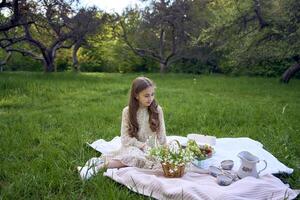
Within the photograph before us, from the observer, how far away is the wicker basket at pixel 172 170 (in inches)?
137

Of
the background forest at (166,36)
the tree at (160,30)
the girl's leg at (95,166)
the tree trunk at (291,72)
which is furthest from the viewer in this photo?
the tree at (160,30)

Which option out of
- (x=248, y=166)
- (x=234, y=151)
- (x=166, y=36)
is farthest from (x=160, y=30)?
(x=248, y=166)

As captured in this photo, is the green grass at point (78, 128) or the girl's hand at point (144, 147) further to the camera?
the girl's hand at point (144, 147)

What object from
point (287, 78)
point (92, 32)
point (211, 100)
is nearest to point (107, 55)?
point (92, 32)

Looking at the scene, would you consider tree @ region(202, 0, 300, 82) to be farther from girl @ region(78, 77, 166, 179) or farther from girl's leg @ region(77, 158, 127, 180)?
girl's leg @ region(77, 158, 127, 180)

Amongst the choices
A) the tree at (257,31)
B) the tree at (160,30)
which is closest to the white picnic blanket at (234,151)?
the tree at (257,31)

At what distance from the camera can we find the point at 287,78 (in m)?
14.6

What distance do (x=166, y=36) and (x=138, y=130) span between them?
1703 centimetres

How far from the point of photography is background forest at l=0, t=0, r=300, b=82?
12430mm

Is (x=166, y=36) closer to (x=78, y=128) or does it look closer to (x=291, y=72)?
(x=291, y=72)

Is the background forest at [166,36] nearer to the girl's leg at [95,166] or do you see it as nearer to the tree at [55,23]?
the tree at [55,23]

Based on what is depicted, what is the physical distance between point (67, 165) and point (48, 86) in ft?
22.5

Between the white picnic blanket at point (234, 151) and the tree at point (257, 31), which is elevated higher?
the tree at point (257, 31)

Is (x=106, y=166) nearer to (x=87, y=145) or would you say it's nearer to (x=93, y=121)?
(x=87, y=145)
